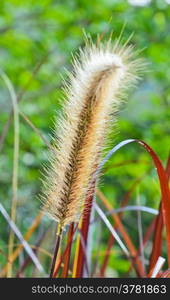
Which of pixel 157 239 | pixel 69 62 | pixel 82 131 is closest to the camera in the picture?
pixel 82 131

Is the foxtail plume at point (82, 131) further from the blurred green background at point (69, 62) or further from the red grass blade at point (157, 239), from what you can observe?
→ the blurred green background at point (69, 62)

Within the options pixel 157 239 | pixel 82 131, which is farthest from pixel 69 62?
pixel 82 131

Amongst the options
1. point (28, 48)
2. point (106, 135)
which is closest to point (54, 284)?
point (106, 135)

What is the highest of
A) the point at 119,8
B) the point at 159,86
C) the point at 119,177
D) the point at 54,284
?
the point at 119,8

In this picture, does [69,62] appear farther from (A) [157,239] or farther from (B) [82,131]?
(B) [82,131]

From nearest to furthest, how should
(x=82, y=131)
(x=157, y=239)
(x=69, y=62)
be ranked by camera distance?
1. (x=82, y=131)
2. (x=157, y=239)
3. (x=69, y=62)

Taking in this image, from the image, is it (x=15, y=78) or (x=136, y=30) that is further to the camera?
(x=15, y=78)

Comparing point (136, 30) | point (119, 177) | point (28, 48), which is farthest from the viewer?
point (119, 177)

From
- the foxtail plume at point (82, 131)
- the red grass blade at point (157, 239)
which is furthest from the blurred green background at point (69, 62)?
the foxtail plume at point (82, 131)

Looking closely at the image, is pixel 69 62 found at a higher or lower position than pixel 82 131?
higher

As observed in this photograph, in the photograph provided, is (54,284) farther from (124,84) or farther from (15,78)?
(15,78)
